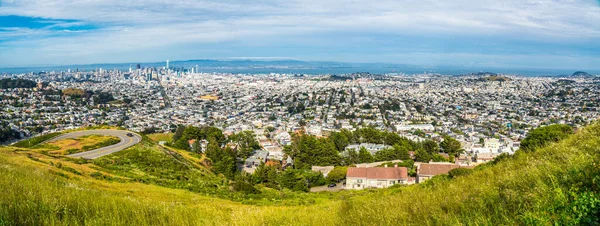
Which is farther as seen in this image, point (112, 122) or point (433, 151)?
point (112, 122)

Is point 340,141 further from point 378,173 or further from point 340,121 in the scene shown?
point 340,121

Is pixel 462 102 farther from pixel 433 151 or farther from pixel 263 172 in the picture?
pixel 263 172

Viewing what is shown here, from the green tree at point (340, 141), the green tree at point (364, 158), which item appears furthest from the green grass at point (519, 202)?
the green tree at point (340, 141)

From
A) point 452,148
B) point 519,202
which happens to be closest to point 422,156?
point 452,148

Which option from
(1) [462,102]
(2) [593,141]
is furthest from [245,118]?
(2) [593,141]

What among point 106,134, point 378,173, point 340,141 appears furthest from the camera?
point 340,141

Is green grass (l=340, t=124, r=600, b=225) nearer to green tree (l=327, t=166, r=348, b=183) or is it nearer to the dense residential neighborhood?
the dense residential neighborhood

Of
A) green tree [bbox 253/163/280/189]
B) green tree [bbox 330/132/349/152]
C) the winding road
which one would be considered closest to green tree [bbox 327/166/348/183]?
green tree [bbox 253/163/280/189]

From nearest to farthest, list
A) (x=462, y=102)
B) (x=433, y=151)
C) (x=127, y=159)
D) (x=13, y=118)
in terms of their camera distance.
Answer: (x=127, y=159), (x=433, y=151), (x=13, y=118), (x=462, y=102)
